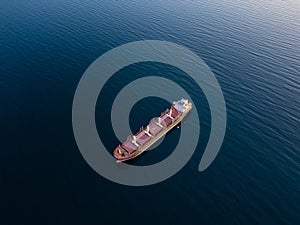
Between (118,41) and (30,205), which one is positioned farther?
(118,41)

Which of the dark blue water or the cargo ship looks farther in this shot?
the cargo ship

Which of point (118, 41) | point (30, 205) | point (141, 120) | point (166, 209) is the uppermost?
point (118, 41)

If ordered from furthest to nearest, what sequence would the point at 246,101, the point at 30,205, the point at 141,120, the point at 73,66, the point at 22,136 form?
the point at 73,66 → the point at 246,101 → the point at 141,120 → the point at 22,136 → the point at 30,205

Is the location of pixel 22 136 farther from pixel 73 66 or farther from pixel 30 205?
pixel 73 66

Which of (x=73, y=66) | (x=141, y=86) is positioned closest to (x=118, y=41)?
(x=73, y=66)

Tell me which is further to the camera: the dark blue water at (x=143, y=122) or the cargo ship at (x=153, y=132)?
the cargo ship at (x=153, y=132)
